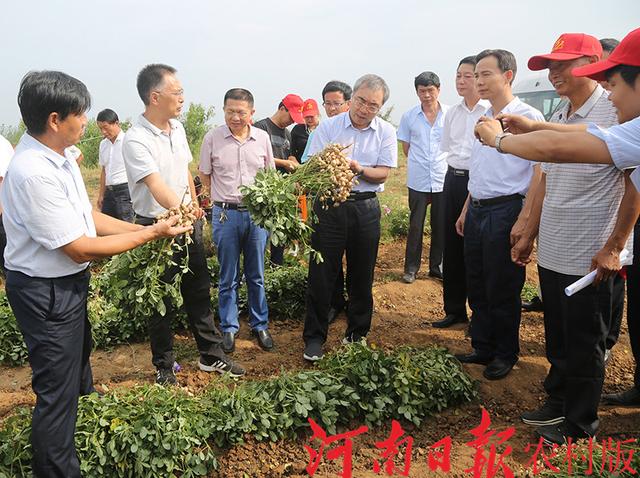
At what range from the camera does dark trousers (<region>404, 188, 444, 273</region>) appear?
621 cm

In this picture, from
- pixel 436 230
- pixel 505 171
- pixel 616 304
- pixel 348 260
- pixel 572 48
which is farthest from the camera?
pixel 436 230

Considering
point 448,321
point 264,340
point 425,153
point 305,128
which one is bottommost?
point 264,340

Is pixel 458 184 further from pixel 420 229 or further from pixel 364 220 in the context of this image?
pixel 420 229

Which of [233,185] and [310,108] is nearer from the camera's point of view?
[233,185]

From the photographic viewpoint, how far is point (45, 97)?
2.38 meters

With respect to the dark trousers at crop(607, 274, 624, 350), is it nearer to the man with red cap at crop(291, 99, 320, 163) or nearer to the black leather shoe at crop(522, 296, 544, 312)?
the black leather shoe at crop(522, 296, 544, 312)

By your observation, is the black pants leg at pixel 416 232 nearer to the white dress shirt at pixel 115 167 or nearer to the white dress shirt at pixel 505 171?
the white dress shirt at pixel 505 171

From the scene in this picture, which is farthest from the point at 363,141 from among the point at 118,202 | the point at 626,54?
the point at 118,202

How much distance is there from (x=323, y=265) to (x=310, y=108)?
276cm

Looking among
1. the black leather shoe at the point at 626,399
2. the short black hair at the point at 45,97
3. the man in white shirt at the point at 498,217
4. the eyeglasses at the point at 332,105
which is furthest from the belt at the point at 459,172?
the short black hair at the point at 45,97

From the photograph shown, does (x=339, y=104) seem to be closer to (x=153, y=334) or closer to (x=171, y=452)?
(x=153, y=334)

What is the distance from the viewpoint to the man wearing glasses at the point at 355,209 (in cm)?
404

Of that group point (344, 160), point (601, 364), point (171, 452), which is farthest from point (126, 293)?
point (601, 364)

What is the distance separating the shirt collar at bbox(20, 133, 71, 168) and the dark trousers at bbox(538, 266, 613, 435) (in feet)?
9.25
